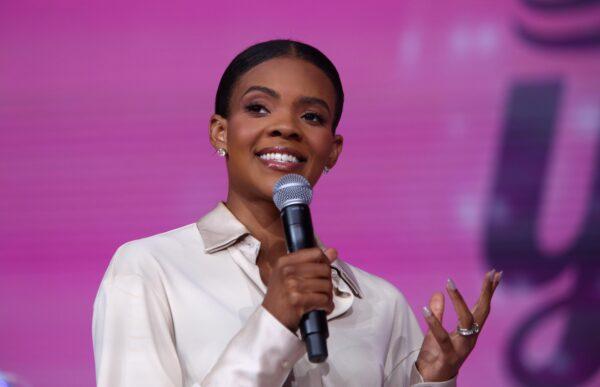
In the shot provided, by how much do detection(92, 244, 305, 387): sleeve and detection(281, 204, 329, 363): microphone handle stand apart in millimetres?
112

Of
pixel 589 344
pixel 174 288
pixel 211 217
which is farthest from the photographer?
pixel 589 344

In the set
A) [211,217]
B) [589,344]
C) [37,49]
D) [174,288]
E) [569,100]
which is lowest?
[589,344]

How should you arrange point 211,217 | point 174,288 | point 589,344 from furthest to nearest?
point 589,344, point 211,217, point 174,288

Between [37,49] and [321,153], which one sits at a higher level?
[37,49]

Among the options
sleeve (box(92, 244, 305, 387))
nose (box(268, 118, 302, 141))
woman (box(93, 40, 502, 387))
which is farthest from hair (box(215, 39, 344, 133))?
sleeve (box(92, 244, 305, 387))

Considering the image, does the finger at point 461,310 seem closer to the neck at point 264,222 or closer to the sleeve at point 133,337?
the neck at point 264,222

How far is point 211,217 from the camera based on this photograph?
199cm

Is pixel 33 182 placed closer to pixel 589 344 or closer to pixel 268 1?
pixel 268 1

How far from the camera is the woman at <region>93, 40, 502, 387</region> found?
1.70 metres

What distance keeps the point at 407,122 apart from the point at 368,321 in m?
0.81

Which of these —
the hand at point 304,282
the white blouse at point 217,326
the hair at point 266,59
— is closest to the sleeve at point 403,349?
the white blouse at point 217,326

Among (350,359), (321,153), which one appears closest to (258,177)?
(321,153)

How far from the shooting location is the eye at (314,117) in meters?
1.95

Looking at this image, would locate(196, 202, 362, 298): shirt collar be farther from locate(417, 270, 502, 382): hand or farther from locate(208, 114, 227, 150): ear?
locate(417, 270, 502, 382): hand
